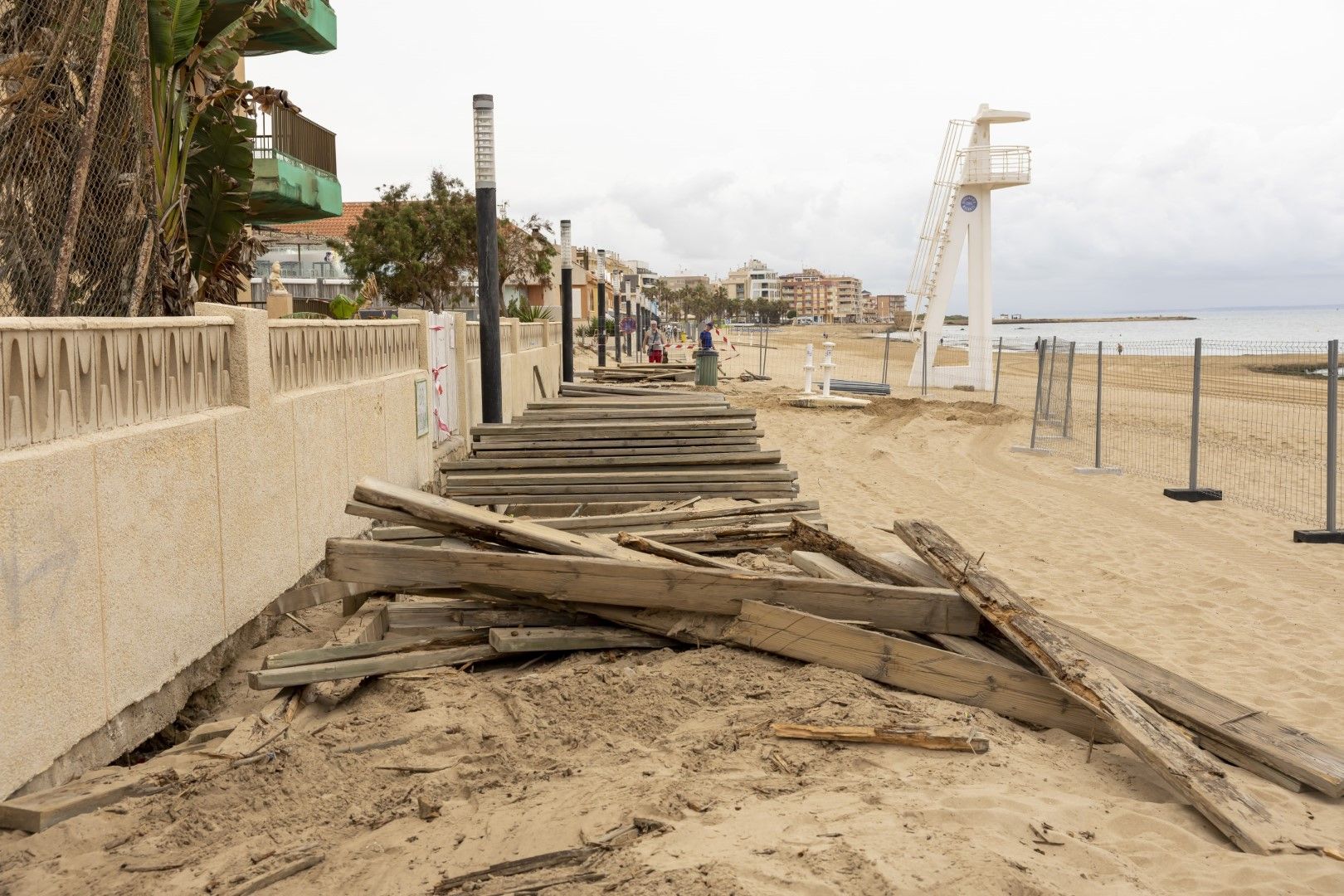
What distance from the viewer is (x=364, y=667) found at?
5254 millimetres

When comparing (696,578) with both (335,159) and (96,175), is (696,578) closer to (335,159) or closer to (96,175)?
(96,175)

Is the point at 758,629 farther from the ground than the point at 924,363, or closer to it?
closer to it

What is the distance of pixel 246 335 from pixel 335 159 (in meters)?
18.8

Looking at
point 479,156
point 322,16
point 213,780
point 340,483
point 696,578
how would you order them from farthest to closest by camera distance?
point 322,16 → point 479,156 → point 340,483 → point 696,578 → point 213,780

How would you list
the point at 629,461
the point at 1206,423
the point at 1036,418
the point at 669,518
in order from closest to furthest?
the point at 669,518 < the point at 629,461 < the point at 1036,418 < the point at 1206,423

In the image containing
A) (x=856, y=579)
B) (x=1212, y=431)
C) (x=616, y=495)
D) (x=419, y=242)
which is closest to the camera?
(x=856, y=579)

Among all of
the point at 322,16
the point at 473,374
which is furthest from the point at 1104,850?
the point at 322,16

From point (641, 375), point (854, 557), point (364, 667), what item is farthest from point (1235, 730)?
point (641, 375)

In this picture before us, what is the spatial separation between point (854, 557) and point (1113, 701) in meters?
1.76

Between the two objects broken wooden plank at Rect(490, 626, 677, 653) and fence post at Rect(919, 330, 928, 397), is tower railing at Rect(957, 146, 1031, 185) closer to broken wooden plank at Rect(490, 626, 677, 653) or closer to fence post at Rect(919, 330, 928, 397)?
fence post at Rect(919, 330, 928, 397)

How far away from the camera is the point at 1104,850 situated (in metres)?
3.74

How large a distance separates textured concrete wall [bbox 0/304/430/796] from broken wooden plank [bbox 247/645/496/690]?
533 mm

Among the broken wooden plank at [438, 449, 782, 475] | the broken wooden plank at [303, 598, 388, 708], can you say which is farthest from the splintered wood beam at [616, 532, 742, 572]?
the broken wooden plank at [438, 449, 782, 475]

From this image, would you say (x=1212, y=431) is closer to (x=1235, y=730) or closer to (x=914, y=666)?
(x=1235, y=730)
